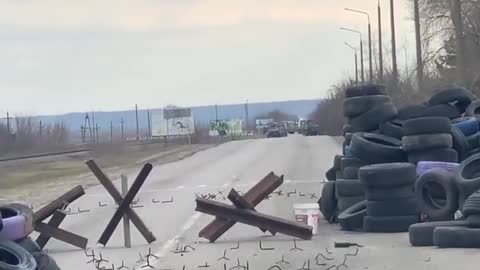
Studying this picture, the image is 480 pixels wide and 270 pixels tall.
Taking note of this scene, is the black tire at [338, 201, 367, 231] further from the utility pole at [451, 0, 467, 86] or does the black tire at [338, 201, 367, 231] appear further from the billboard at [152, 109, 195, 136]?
the billboard at [152, 109, 195, 136]

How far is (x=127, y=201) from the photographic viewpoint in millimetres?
15109

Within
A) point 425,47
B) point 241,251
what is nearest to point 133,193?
point 241,251

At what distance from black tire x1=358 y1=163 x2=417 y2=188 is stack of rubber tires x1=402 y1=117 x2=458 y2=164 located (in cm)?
127

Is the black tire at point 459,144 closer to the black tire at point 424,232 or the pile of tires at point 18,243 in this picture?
the black tire at point 424,232

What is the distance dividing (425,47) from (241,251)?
2203 inches

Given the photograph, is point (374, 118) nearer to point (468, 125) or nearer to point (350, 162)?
point (350, 162)

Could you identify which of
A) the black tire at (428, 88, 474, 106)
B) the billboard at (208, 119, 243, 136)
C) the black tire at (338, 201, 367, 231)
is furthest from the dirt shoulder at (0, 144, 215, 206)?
the billboard at (208, 119, 243, 136)

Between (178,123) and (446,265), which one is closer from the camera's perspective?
(446,265)

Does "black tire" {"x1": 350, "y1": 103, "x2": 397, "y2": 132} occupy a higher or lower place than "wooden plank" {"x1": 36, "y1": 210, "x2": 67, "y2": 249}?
higher

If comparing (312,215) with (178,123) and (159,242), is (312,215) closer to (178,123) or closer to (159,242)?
(159,242)

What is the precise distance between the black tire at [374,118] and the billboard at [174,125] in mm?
83623

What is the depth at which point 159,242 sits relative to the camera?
49.9 ft

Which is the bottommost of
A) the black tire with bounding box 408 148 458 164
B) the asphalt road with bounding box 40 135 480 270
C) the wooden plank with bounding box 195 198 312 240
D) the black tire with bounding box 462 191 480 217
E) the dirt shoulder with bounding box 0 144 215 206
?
the dirt shoulder with bounding box 0 144 215 206

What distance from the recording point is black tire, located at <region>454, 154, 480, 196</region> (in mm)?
14086
